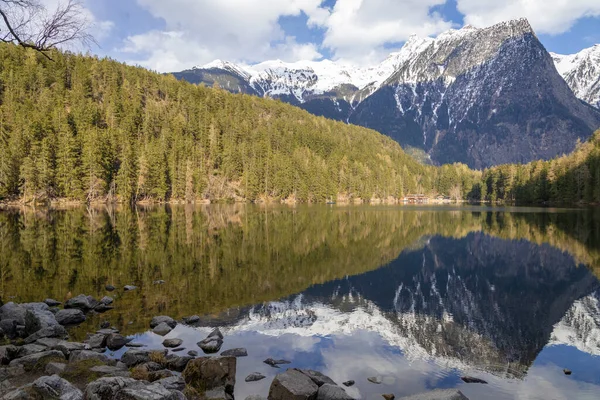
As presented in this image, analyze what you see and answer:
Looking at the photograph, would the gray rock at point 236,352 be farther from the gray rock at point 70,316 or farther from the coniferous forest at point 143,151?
the coniferous forest at point 143,151

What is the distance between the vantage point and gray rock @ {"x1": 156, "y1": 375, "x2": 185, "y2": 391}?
10742mm

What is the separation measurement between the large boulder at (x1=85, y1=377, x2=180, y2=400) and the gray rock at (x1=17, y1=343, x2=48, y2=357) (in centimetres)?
577

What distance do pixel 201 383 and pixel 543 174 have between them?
172m

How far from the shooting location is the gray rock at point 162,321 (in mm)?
17808

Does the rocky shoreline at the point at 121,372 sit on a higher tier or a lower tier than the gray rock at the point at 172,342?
higher

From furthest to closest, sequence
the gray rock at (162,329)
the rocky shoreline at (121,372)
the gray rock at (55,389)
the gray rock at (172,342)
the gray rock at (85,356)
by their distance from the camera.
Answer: the gray rock at (162,329) < the gray rock at (172,342) < the gray rock at (85,356) < the rocky shoreline at (121,372) < the gray rock at (55,389)

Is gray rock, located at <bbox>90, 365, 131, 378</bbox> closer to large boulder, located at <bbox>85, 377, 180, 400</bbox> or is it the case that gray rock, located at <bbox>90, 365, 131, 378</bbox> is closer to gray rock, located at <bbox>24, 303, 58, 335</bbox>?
large boulder, located at <bbox>85, 377, 180, 400</bbox>

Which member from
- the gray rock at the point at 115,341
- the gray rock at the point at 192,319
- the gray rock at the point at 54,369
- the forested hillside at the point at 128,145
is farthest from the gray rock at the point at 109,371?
the forested hillside at the point at 128,145

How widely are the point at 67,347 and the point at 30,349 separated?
1154 millimetres

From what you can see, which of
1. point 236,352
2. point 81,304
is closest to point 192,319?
point 236,352

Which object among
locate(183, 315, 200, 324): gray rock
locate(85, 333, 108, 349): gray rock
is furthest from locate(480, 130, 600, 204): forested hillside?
locate(85, 333, 108, 349): gray rock

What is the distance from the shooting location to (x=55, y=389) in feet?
30.5

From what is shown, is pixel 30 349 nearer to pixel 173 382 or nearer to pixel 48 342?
pixel 48 342

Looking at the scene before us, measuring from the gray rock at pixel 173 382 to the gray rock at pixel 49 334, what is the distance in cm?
723
